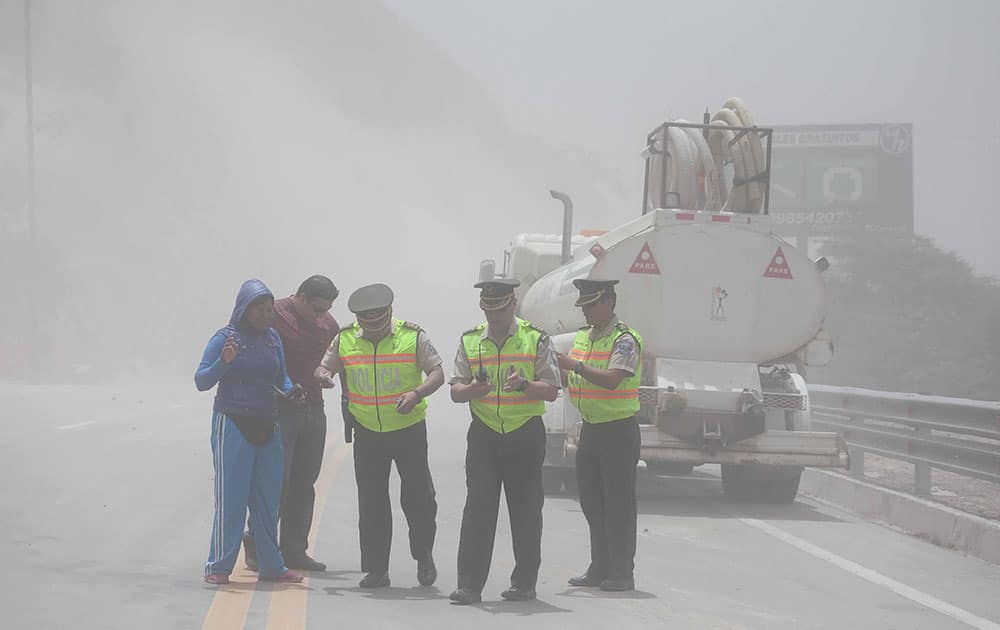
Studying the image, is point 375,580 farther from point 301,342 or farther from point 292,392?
point 301,342

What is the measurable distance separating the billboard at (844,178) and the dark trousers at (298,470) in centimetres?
4097

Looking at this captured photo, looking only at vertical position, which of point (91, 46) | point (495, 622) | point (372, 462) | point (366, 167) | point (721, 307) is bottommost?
point (495, 622)

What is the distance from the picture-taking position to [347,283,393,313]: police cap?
8.24 m

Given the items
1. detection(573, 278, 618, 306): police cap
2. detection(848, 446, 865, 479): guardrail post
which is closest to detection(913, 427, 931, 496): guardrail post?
detection(848, 446, 865, 479): guardrail post

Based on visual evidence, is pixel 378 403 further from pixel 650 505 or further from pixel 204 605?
pixel 650 505

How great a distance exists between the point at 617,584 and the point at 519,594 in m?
0.71

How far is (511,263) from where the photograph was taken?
18703 mm

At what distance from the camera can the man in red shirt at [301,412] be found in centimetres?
904

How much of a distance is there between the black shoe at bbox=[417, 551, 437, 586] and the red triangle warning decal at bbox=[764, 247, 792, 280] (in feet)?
19.8

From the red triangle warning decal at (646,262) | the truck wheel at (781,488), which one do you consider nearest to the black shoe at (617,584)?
the red triangle warning decal at (646,262)

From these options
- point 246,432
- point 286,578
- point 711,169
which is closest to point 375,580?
point 286,578

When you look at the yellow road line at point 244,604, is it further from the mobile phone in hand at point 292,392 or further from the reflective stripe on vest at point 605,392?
the reflective stripe on vest at point 605,392

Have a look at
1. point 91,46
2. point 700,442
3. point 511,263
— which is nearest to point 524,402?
point 700,442

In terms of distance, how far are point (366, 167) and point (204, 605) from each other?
375 feet
